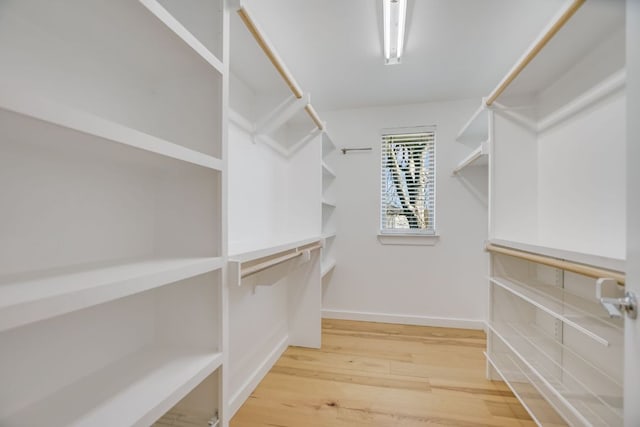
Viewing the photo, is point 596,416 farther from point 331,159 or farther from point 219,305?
point 331,159

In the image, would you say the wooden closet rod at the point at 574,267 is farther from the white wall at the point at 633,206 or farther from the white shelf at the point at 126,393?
the white shelf at the point at 126,393

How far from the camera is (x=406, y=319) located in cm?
287

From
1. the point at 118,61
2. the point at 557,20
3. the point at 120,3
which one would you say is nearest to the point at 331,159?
the point at 557,20

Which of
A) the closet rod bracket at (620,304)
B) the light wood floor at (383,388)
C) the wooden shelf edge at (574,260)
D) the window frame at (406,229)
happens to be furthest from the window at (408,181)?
the closet rod bracket at (620,304)

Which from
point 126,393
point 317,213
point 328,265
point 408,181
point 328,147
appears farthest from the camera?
point 328,147

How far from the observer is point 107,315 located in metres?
0.81

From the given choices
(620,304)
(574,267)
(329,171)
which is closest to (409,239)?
(329,171)

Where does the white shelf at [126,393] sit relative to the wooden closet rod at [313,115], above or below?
below

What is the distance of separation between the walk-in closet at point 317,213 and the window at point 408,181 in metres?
0.03

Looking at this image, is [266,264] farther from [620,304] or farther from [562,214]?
[562,214]

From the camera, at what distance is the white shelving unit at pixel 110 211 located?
58cm

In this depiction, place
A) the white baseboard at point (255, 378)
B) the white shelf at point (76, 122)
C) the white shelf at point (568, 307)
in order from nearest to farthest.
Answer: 1. the white shelf at point (76, 122)
2. the white shelf at point (568, 307)
3. the white baseboard at point (255, 378)

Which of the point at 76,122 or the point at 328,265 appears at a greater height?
the point at 76,122

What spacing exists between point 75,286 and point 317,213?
182 cm
